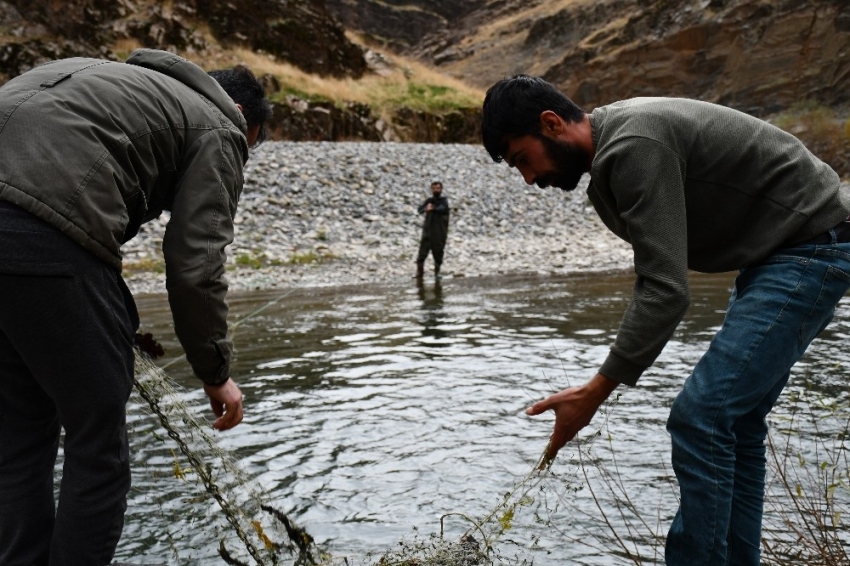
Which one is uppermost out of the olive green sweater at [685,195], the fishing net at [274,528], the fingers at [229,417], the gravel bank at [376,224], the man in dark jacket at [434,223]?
the olive green sweater at [685,195]

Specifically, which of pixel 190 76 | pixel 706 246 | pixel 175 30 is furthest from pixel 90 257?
pixel 175 30

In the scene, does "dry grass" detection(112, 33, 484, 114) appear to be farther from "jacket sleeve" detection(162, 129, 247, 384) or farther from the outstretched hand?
the outstretched hand

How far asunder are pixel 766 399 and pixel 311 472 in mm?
2539

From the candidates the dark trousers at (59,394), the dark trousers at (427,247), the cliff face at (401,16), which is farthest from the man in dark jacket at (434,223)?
the cliff face at (401,16)

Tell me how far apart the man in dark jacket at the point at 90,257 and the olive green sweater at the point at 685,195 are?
3.92 feet

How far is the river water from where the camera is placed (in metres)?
3.58

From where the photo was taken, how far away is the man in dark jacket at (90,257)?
7.04ft

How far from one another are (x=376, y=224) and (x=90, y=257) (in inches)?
736

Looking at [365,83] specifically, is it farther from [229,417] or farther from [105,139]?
[105,139]

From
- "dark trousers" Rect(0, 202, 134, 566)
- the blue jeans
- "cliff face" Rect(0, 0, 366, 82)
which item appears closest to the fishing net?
the blue jeans

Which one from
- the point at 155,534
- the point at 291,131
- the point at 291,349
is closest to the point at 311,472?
the point at 155,534

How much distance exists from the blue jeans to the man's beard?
64cm

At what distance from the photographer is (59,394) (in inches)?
88.4

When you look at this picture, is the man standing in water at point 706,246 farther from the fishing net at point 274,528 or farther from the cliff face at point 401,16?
the cliff face at point 401,16
